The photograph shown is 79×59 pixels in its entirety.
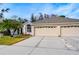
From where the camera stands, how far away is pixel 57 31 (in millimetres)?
43062

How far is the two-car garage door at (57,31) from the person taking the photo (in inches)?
1679

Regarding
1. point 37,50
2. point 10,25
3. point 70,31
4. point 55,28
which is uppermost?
point 37,50

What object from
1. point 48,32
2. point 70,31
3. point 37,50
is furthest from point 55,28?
point 37,50

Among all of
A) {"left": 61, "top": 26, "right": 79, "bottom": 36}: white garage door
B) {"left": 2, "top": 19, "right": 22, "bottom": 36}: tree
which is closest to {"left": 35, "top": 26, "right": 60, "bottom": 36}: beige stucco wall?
{"left": 61, "top": 26, "right": 79, "bottom": 36}: white garage door

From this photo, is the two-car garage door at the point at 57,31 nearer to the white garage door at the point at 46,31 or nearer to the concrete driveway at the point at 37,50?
the white garage door at the point at 46,31

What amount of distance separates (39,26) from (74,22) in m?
6.02

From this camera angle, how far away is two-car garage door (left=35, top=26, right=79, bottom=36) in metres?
42.7

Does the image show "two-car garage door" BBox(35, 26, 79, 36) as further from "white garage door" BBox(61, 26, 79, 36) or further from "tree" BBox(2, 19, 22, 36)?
"tree" BBox(2, 19, 22, 36)

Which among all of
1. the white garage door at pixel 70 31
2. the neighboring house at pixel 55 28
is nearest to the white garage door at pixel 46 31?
the neighboring house at pixel 55 28

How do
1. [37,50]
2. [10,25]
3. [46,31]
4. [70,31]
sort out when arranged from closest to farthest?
[37,50] → [10,25] → [70,31] → [46,31]

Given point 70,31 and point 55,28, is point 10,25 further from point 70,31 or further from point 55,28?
point 70,31

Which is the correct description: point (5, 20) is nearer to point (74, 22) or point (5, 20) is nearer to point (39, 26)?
point (39, 26)

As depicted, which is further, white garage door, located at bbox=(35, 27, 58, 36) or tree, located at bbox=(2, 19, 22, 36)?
white garage door, located at bbox=(35, 27, 58, 36)

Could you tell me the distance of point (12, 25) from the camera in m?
43.3
